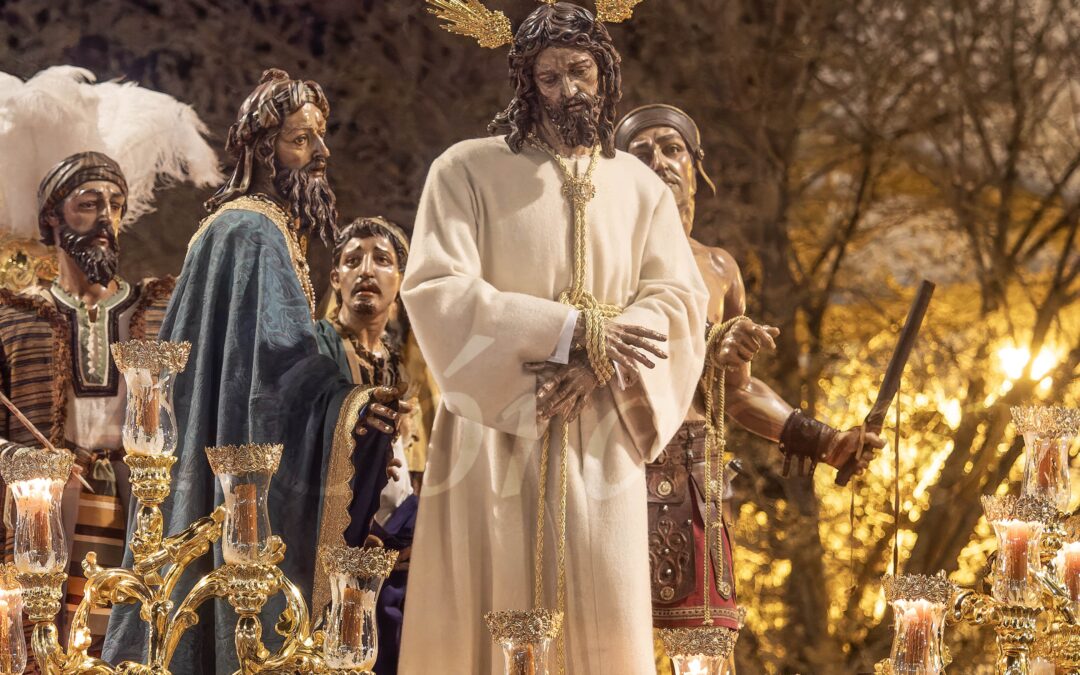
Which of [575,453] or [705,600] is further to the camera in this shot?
[705,600]

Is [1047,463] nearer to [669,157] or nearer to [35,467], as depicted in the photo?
Answer: [669,157]

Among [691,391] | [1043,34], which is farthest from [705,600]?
[1043,34]

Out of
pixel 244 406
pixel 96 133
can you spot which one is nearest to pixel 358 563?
pixel 244 406

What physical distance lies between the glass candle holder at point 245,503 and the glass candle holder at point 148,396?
0.12 meters

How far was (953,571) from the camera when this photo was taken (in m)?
6.18

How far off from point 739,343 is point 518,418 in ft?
3.09

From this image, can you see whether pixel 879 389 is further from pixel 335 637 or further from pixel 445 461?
pixel 335 637

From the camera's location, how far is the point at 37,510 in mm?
4242

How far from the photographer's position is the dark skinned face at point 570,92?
4.95 meters

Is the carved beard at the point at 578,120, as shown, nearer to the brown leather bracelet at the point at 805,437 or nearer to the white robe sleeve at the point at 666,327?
the white robe sleeve at the point at 666,327

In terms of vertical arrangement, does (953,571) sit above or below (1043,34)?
below

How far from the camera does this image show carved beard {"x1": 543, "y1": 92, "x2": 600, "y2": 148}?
4.95 metres

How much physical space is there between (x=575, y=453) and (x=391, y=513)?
31.8 inches

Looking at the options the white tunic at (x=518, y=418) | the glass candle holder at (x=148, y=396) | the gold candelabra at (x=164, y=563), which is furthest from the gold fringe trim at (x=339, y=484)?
the glass candle holder at (x=148, y=396)
